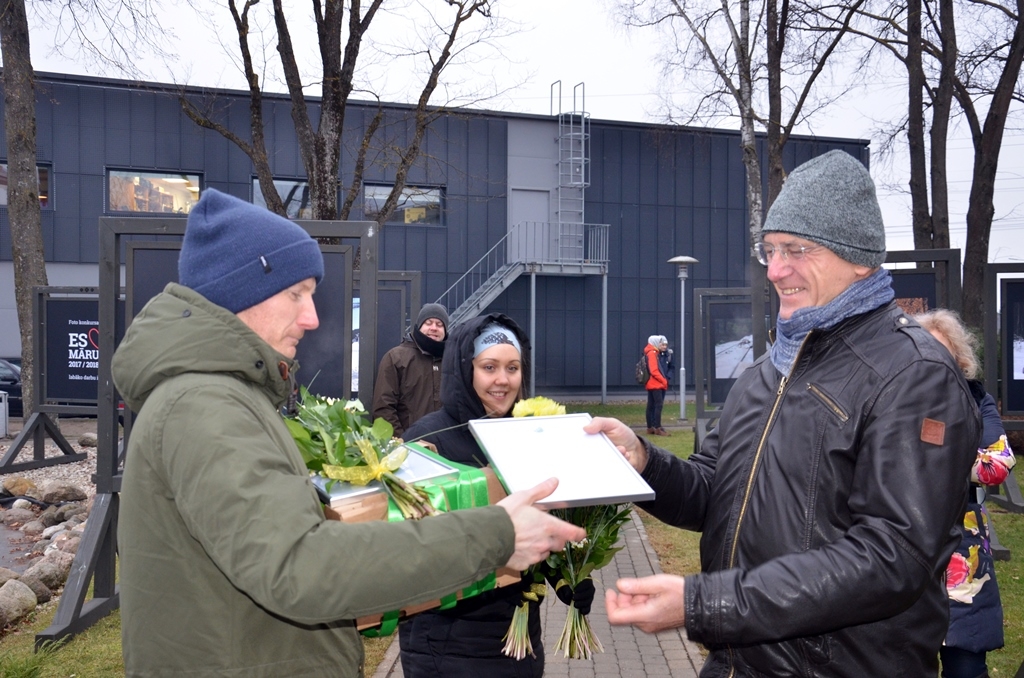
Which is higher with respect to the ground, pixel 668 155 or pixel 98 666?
pixel 668 155

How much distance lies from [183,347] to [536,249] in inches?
976

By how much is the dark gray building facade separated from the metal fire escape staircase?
0.22m

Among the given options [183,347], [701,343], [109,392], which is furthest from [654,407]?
[183,347]

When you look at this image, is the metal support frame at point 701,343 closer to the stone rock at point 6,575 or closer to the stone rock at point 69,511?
the stone rock at point 69,511

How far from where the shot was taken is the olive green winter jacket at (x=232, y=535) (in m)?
1.66

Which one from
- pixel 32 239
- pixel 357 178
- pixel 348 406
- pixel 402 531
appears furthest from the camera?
pixel 357 178

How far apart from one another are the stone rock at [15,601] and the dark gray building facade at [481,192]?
1662cm

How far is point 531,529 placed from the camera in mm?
2010

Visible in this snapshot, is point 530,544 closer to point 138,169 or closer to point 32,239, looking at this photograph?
point 32,239

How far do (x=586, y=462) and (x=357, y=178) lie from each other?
13.2m

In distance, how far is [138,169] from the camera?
2403 cm

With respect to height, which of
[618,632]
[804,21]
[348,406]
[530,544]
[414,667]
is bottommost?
[618,632]

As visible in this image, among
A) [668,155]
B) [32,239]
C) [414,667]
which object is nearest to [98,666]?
[414,667]

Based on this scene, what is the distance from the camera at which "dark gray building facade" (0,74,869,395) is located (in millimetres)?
23703
